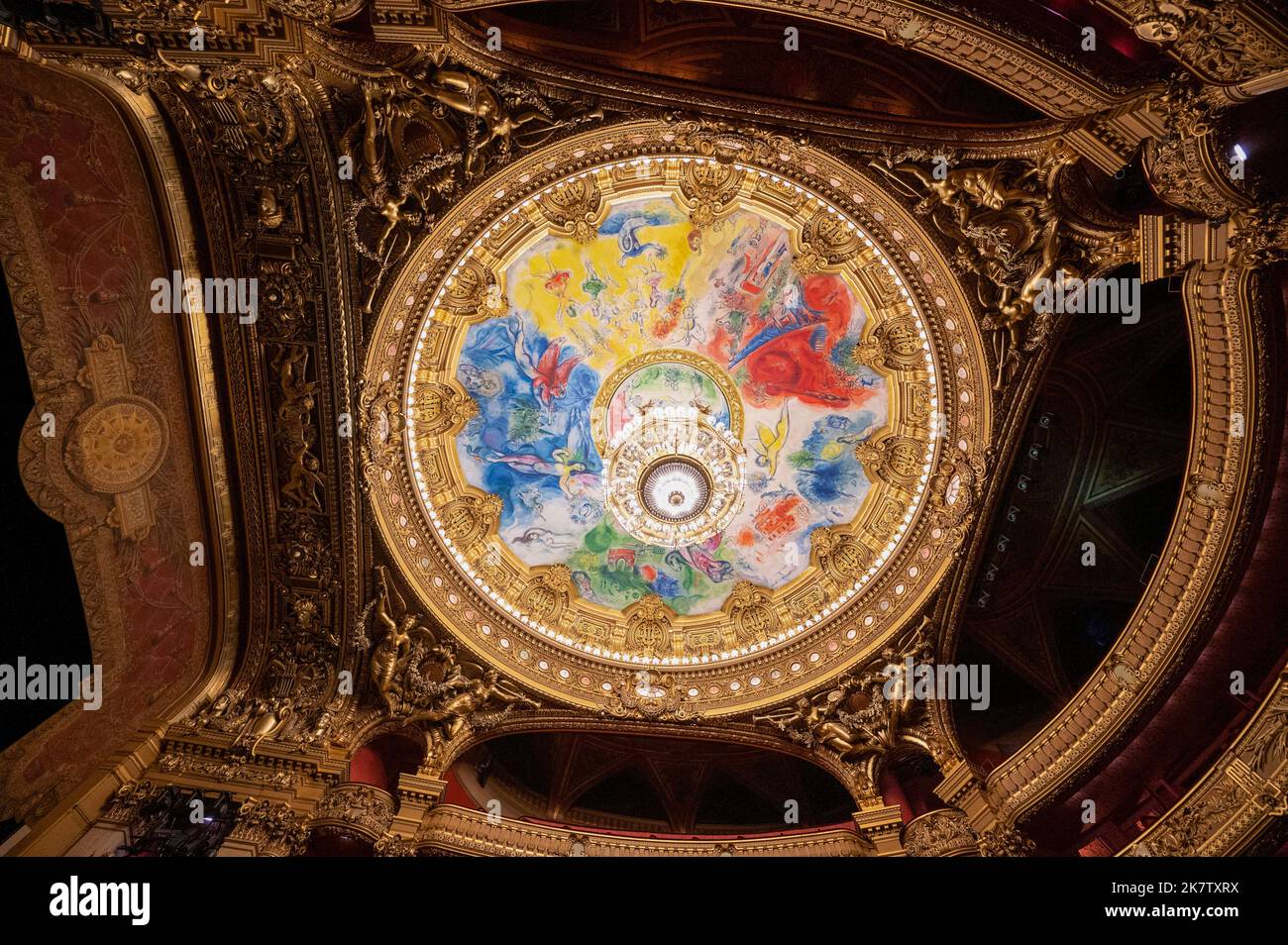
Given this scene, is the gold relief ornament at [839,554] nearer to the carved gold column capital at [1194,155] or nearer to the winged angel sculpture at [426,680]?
the winged angel sculpture at [426,680]

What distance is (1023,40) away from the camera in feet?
22.6

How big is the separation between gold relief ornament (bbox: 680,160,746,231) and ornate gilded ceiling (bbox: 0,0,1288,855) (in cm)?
5

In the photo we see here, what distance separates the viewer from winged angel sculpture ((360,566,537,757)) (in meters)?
12.4

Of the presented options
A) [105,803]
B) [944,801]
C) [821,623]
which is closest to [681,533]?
[821,623]

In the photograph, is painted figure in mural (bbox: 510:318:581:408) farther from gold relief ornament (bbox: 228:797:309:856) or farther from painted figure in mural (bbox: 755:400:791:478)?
gold relief ornament (bbox: 228:797:309:856)

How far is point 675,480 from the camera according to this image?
1424 centimetres

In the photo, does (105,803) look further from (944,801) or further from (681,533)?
(944,801)

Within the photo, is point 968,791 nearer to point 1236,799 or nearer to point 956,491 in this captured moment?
point 1236,799

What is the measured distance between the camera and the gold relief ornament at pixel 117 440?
8.98 meters

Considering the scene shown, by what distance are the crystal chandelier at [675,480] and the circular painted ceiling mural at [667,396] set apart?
51 mm

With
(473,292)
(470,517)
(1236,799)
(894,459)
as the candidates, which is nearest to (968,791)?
(1236,799)

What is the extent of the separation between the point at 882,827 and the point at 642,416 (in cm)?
885

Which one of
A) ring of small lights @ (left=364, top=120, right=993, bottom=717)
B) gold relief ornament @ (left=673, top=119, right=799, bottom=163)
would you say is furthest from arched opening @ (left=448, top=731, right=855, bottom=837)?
gold relief ornament @ (left=673, top=119, right=799, bottom=163)

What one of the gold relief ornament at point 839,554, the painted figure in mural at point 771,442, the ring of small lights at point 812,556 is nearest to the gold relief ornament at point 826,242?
the ring of small lights at point 812,556
